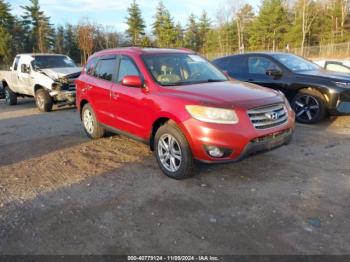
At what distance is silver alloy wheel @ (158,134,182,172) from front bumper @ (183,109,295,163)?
317 millimetres

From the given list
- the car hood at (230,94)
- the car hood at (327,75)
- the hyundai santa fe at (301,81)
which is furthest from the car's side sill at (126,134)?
the car hood at (327,75)

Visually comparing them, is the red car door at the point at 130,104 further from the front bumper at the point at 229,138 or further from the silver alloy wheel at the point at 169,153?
the front bumper at the point at 229,138

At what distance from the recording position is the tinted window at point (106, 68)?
573 cm

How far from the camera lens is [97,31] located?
62.1 m

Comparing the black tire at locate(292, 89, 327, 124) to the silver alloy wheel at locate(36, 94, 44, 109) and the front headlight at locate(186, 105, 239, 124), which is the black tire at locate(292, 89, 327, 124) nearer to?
the front headlight at locate(186, 105, 239, 124)

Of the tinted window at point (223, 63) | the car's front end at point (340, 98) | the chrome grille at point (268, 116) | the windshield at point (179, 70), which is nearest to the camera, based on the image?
the chrome grille at point (268, 116)

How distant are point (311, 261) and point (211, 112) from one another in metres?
1.94

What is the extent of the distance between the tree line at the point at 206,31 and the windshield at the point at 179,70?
3765 cm

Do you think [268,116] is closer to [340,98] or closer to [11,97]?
[340,98]

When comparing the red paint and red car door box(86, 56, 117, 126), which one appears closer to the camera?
the red paint

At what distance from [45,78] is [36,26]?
2157 inches

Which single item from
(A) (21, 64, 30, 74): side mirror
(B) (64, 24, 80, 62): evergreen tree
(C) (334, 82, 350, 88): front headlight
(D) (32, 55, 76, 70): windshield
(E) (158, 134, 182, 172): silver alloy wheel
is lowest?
(E) (158, 134, 182, 172): silver alloy wheel

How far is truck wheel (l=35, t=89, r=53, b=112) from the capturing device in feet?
35.1

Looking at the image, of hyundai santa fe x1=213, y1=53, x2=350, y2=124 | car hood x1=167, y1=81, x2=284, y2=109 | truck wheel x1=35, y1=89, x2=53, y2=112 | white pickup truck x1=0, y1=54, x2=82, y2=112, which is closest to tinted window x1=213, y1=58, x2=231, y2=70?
hyundai santa fe x1=213, y1=53, x2=350, y2=124
